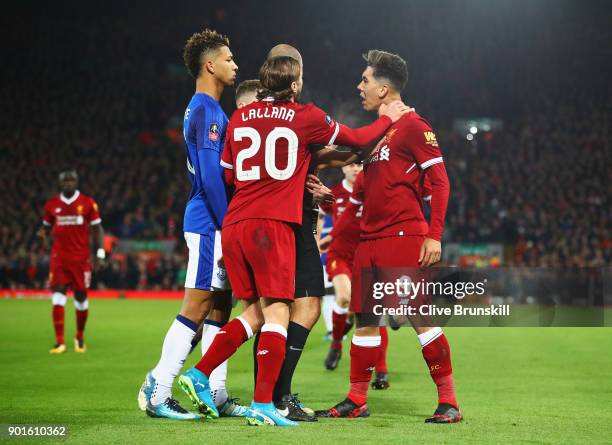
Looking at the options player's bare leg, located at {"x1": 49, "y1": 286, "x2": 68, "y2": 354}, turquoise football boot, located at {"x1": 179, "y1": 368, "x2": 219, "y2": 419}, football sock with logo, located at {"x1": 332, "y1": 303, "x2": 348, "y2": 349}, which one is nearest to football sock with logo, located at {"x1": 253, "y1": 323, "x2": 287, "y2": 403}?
turquoise football boot, located at {"x1": 179, "y1": 368, "x2": 219, "y2": 419}

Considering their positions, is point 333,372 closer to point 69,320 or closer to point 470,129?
point 69,320

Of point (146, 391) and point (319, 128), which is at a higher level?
point (319, 128)

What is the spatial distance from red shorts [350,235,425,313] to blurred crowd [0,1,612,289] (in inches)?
749

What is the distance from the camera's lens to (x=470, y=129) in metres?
32.0

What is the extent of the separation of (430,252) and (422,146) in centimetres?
73

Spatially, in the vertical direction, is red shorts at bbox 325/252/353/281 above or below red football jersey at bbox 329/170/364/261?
below

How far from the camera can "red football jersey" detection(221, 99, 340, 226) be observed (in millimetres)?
4996

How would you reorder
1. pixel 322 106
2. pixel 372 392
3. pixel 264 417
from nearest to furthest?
pixel 264 417 < pixel 372 392 < pixel 322 106

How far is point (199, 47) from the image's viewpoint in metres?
5.87

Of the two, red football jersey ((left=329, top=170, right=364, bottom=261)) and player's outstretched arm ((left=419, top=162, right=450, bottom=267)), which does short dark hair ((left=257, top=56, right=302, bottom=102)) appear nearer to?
player's outstretched arm ((left=419, top=162, right=450, bottom=267))

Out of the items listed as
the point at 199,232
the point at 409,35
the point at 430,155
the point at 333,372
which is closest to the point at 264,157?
the point at 199,232

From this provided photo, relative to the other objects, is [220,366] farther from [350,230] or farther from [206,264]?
[350,230]

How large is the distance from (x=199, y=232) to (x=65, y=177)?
645 cm

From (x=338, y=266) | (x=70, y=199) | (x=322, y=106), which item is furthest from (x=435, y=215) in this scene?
(x=322, y=106)
